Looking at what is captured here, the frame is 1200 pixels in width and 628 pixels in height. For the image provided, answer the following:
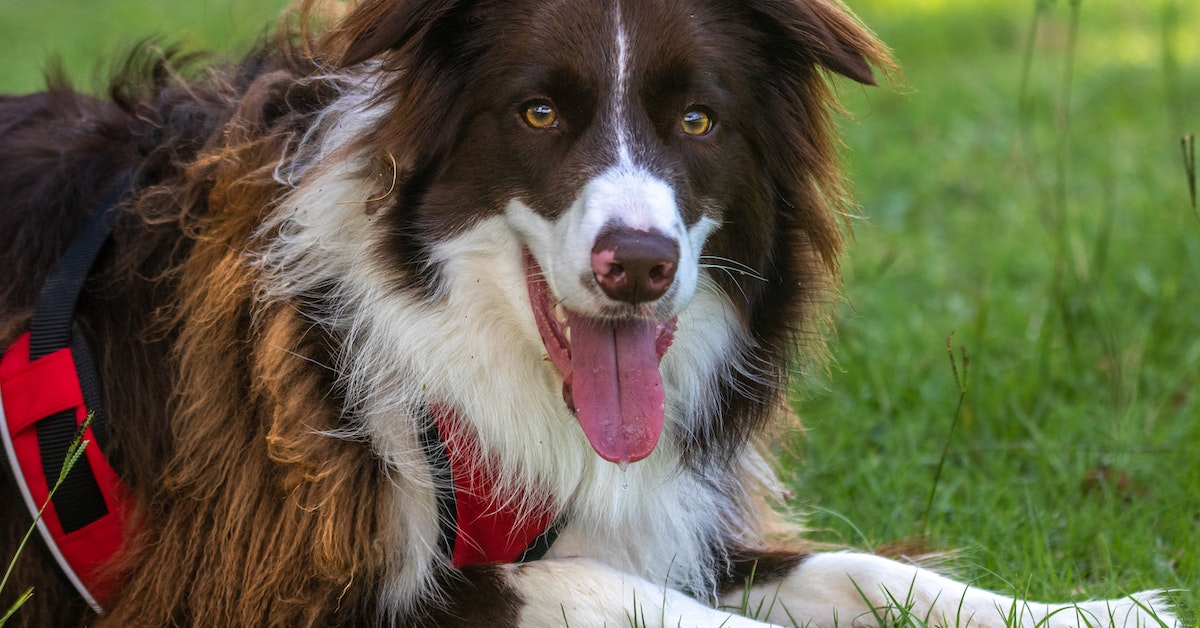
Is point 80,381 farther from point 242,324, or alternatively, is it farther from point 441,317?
point 441,317

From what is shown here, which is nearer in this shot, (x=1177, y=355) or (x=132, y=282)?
(x=132, y=282)

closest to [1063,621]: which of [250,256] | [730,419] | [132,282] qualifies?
[730,419]

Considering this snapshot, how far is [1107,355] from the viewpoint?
482 centimetres

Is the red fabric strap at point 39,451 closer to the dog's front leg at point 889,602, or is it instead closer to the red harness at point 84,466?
the red harness at point 84,466

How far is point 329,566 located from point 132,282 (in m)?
0.85

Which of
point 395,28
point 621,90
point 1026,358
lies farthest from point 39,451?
point 1026,358

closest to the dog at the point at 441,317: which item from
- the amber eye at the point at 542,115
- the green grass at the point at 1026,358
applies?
the amber eye at the point at 542,115

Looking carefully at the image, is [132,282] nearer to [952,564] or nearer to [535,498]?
[535,498]

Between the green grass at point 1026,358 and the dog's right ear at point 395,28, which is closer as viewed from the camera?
the dog's right ear at point 395,28

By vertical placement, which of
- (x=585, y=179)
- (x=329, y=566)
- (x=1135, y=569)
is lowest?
(x=1135, y=569)

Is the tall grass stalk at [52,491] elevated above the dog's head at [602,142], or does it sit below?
below

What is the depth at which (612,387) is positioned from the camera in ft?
9.53

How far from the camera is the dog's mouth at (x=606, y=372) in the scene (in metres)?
2.89

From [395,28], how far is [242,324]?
2.63 ft
